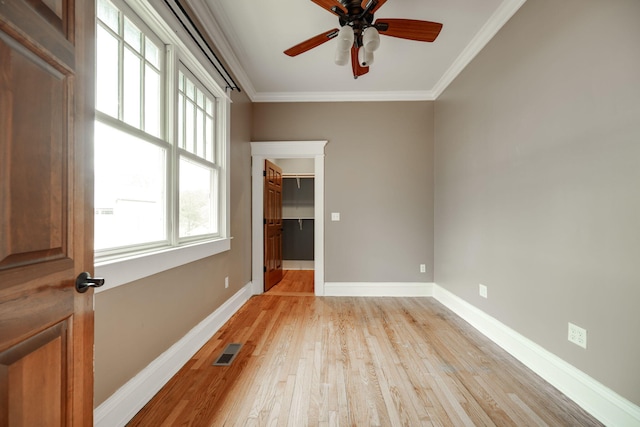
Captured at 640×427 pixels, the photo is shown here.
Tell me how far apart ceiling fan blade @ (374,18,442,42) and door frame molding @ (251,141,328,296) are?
1.84m

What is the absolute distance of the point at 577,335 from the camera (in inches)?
63.6

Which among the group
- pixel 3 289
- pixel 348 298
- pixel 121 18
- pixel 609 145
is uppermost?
pixel 121 18

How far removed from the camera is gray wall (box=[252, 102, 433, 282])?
12.2ft

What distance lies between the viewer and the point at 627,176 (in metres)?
1.35

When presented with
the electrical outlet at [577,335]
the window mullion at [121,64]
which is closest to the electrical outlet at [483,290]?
the electrical outlet at [577,335]

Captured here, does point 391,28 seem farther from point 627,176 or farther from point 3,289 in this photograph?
point 3,289

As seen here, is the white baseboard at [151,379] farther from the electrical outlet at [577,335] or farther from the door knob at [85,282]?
the electrical outlet at [577,335]

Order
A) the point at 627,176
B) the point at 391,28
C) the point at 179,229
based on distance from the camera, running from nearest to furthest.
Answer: the point at 627,176
the point at 391,28
the point at 179,229

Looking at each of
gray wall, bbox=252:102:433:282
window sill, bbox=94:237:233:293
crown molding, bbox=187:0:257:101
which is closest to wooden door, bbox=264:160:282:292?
gray wall, bbox=252:102:433:282

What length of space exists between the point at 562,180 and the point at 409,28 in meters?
1.42

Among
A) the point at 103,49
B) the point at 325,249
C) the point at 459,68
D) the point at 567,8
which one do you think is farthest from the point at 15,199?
the point at 459,68

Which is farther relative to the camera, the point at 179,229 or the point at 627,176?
the point at 179,229

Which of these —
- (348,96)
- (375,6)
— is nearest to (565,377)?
(375,6)

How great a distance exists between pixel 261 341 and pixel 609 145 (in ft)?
8.68
